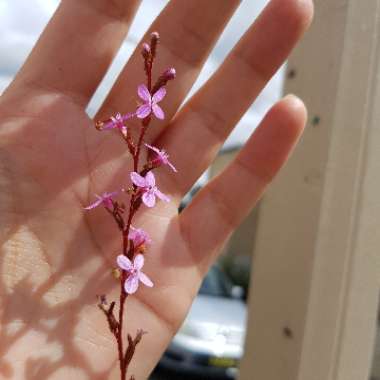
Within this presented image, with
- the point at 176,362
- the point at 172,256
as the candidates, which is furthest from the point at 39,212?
the point at 176,362

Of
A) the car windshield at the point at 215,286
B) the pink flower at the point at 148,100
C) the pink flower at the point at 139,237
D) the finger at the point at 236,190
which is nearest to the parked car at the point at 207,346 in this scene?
the car windshield at the point at 215,286

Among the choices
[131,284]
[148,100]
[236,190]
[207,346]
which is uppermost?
[148,100]

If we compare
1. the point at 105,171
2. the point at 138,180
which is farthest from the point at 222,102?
the point at 138,180

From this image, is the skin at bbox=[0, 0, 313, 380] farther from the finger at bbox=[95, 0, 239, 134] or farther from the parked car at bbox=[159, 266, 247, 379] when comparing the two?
the parked car at bbox=[159, 266, 247, 379]

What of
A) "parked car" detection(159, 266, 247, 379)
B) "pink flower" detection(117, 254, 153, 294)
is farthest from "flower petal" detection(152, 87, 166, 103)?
"parked car" detection(159, 266, 247, 379)

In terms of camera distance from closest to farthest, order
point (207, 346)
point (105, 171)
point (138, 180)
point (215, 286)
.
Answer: point (138, 180), point (105, 171), point (207, 346), point (215, 286)

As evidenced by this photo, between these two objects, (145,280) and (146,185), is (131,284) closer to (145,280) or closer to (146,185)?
(145,280)
